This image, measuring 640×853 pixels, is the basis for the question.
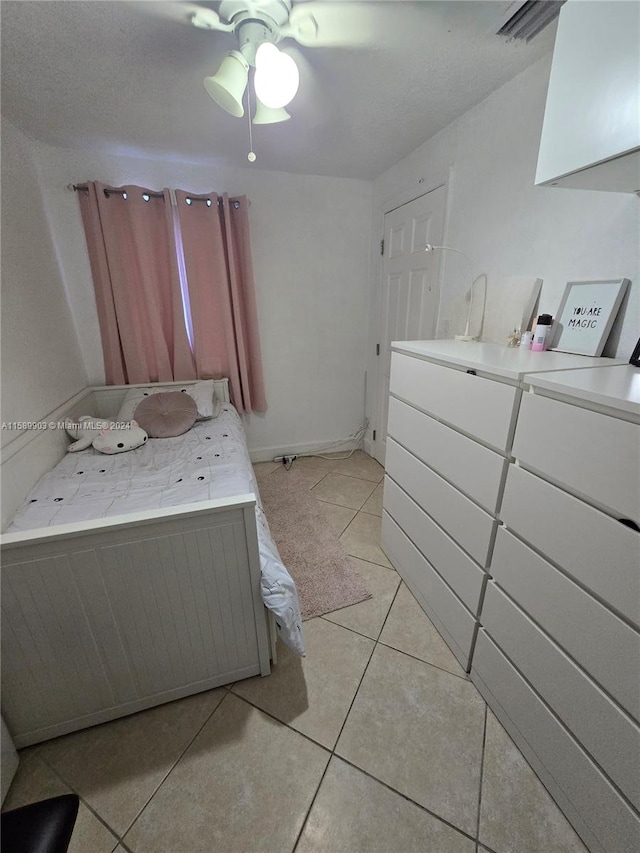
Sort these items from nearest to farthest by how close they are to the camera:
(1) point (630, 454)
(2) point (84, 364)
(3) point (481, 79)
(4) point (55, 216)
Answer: (1) point (630, 454) < (3) point (481, 79) < (4) point (55, 216) < (2) point (84, 364)

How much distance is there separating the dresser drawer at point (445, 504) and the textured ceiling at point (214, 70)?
60.6 inches

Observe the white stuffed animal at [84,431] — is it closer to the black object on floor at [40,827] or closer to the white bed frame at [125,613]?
the white bed frame at [125,613]

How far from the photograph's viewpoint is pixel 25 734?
113cm

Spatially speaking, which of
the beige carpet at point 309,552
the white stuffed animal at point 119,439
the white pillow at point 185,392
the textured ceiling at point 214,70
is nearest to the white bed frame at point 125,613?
the beige carpet at point 309,552

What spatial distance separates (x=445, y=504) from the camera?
4.56ft

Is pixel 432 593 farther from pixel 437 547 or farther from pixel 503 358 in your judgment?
pixel 503 358

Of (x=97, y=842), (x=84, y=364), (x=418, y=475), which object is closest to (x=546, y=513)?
(x=418, y=475)

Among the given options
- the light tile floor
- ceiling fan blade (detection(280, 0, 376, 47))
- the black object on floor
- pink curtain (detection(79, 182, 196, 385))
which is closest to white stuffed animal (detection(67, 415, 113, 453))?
pink curtain (detection(79, 182, 196, 385))

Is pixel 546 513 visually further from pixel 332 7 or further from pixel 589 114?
pixel 332 7

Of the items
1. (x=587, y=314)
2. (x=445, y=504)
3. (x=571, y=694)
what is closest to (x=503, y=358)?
(x=587, y=314)

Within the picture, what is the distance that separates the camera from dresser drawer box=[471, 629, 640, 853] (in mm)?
849

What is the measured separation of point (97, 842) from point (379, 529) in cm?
169

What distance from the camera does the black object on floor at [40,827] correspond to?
55 centimetres

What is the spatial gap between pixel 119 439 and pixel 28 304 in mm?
810
